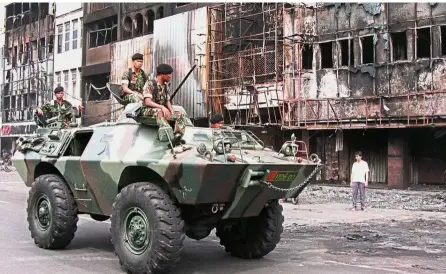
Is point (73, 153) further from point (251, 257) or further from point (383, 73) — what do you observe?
point (383, 73)

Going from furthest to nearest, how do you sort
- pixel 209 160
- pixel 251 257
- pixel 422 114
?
pixel 422 114, pixel 251 257, pixel 209 160

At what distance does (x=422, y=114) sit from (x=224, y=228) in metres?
14.2

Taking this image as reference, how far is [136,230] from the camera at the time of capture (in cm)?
672

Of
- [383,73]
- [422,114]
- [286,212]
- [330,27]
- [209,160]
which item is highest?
[330,27]

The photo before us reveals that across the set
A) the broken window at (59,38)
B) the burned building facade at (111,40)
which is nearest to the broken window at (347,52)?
the burned building facade at (111,40)

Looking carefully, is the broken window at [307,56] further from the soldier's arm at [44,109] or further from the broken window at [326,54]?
the soldier's arm at [44,109]

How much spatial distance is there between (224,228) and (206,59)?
2007 centimetres

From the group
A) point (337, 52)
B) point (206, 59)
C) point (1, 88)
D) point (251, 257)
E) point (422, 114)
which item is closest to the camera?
point (251, 257)

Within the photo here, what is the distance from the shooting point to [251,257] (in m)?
7.98

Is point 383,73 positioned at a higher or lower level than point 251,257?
higher

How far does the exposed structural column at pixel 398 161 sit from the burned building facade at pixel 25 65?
2830 centimetres

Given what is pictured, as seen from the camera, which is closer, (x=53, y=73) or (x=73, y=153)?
(x=73, y=153)

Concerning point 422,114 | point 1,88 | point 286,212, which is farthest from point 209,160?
point 1,88

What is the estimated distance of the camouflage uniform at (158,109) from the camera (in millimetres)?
6871
